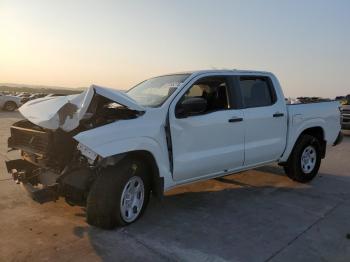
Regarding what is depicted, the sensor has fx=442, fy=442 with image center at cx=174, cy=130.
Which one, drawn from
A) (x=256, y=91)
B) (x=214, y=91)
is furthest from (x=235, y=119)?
(x=256, y=91)

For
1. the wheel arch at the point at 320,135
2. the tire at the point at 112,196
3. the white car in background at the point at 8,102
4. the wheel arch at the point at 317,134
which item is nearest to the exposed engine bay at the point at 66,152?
the tire at the point at 112,196

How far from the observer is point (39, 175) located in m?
5.31

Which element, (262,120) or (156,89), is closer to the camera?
(156,89)

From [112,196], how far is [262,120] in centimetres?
295

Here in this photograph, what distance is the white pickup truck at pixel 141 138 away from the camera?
491 cm

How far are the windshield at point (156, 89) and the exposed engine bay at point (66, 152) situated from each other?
0.51 m

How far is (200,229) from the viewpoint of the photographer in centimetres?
527

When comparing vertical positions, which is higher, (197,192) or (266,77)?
(266,77)

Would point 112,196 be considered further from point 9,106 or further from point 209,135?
point 9,106

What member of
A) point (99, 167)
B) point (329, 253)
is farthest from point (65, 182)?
point (329, 253)

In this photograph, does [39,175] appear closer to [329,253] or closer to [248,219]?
[248,219]

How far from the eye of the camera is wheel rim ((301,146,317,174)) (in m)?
7.92

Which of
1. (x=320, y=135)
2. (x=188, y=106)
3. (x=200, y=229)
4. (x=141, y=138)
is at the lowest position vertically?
(x=200, y=229)

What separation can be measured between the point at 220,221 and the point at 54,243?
207 cm
